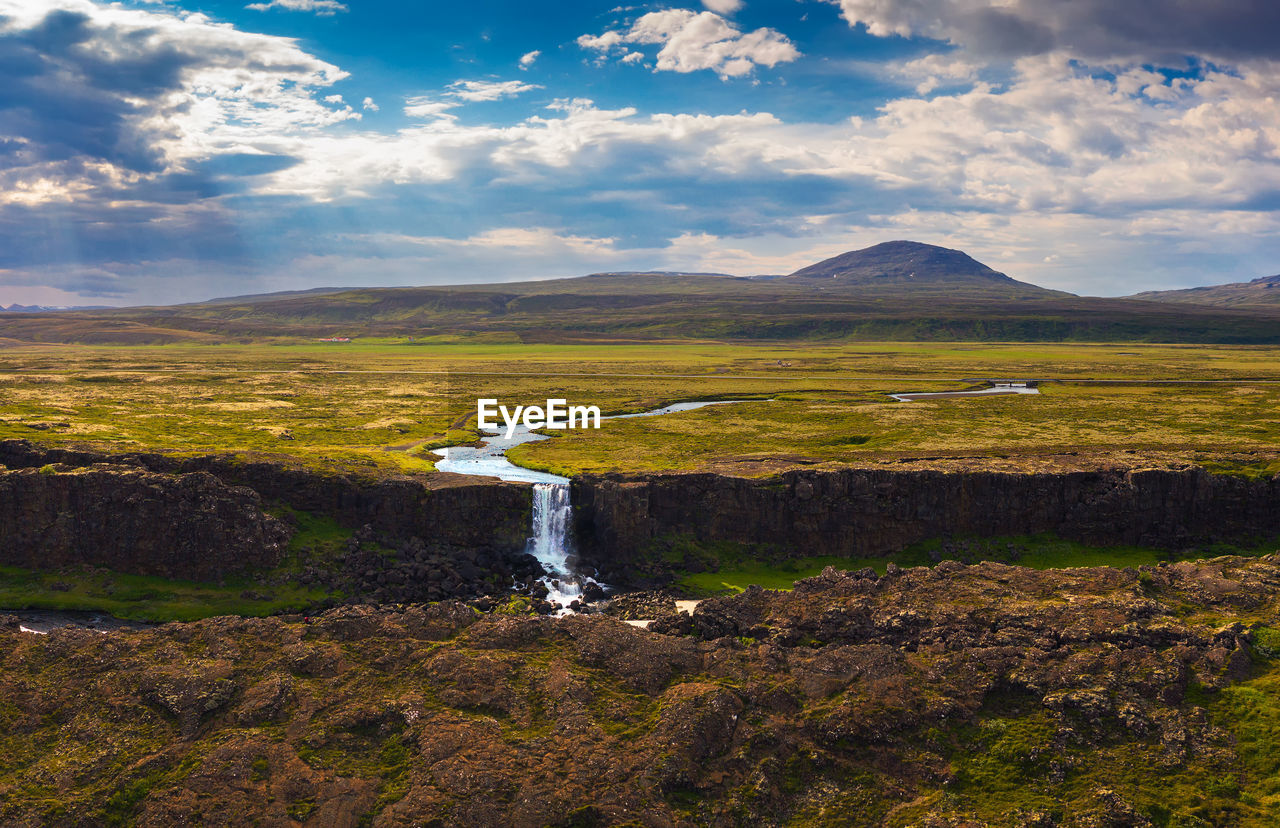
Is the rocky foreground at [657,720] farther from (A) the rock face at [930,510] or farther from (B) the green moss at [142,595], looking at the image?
(A) the rock face at [930,510]

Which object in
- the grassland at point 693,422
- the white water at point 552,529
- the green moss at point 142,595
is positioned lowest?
the green moss at point 142,595

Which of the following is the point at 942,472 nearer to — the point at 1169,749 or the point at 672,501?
the point at 672,501

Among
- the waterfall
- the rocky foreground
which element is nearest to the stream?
the waterfall

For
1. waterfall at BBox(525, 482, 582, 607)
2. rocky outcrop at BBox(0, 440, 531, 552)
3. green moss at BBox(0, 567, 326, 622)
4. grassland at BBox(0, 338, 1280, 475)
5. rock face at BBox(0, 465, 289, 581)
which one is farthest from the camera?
grassland at BBox(0, 338, 1280, 475)

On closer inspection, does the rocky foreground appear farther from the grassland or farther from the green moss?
the grassland

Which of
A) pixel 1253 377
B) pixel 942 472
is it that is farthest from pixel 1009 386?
pixel 942 472

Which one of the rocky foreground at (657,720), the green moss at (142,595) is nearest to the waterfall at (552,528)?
the green moss at (142,595)

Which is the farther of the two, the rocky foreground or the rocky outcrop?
the rocky outcrop
